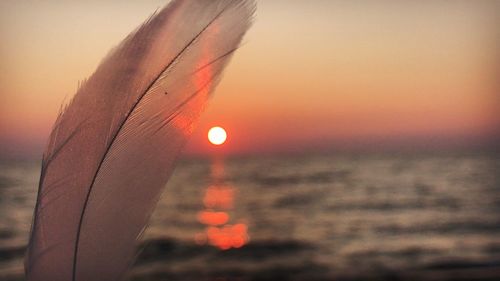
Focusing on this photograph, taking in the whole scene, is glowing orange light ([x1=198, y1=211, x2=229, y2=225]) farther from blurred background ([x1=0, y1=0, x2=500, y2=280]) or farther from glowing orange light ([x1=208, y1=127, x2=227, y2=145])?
glowing orange light ([x1=208, y1=127, x2=227, y2=145])

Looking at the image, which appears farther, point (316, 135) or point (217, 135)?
point (316, 135)

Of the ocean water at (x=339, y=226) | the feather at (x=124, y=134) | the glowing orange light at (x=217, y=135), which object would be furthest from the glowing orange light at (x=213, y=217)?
the feather at (x=124, y=134)

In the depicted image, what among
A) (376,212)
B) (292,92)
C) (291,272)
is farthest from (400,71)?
(291,272)

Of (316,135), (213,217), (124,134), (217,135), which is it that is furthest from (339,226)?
(124,134)

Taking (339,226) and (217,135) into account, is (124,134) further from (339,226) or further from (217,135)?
(339,226)

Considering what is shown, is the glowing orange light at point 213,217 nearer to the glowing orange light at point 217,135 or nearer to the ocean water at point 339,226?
the ocean water at point 339,226
